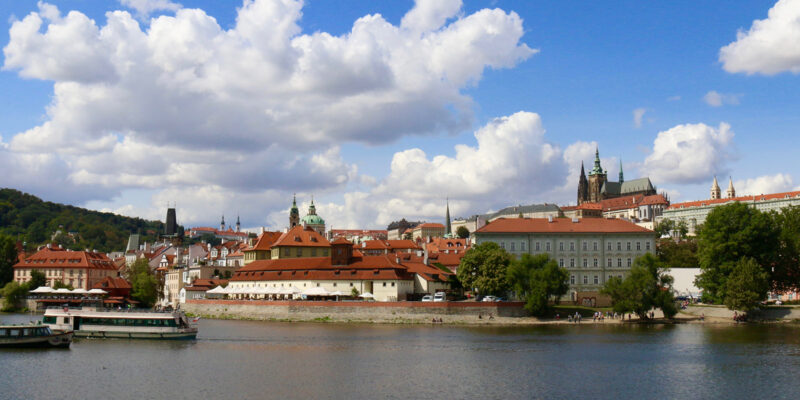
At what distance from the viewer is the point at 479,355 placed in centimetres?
5062

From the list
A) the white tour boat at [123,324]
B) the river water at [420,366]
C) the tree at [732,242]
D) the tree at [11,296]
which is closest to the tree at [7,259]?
the tree at [11,296]

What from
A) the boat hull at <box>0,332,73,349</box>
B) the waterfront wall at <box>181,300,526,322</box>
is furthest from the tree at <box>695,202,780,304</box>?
the boat hull at <box>0,332,73,349</box>

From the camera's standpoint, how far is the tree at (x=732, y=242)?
7950cm

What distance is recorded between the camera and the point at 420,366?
45625mm

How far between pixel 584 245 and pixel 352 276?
29328 millimetres

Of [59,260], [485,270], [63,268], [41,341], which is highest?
[59,260]

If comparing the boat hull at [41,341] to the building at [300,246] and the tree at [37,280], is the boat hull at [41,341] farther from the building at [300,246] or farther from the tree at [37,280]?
the tree at [37,280]

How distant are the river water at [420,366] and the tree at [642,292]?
1048 centimetres

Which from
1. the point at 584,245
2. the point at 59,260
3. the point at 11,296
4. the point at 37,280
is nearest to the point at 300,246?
the point at 11,296

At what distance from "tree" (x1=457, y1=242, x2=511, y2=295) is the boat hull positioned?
43599mm

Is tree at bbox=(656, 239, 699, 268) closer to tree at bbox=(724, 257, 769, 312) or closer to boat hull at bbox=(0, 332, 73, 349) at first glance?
tree at bbox=(724, 257, 769, 312)

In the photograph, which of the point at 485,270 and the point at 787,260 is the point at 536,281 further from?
the point at 787,260

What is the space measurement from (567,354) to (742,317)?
34.5 m

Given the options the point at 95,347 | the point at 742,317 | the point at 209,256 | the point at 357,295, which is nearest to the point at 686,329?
the point at 742,317
